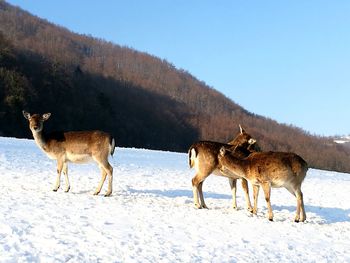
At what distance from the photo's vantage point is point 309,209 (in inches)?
693

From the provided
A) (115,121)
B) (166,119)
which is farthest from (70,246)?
(166,119)

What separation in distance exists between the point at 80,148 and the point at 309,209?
8762mm

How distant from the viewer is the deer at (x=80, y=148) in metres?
15.3

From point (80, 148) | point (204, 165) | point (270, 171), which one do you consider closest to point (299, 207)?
point (270, 171)

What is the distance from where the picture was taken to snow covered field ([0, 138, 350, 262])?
874cm

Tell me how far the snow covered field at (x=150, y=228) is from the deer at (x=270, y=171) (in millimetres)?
855

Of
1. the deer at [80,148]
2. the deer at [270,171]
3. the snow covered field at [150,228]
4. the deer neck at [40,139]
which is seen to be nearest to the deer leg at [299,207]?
the deer at [270,171]

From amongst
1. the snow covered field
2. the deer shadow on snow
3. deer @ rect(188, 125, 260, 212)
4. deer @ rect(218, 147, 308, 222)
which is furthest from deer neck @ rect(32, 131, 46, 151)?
deer @ rect(218, 147, 308, 222)

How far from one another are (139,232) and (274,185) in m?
5.15

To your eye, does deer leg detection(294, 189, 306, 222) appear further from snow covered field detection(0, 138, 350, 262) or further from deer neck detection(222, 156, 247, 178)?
deer neck detection(222, 156, 247, 178)

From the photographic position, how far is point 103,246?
29.2 feet

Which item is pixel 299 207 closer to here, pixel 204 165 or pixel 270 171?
pixel 270 171

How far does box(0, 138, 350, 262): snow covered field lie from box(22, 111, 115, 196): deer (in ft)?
3.60

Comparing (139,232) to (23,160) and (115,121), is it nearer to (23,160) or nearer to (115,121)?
(23,160)
